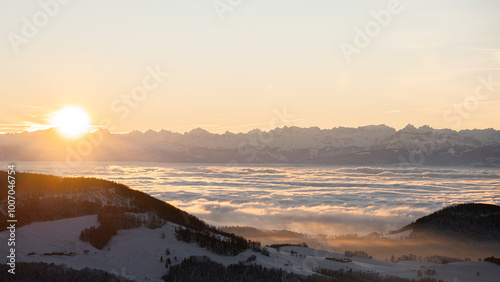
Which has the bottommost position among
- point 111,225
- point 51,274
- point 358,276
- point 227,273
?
point 358,276

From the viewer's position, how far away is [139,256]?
23547mm

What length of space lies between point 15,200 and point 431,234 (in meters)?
43.5

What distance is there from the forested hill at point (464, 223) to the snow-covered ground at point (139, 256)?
22342 mm

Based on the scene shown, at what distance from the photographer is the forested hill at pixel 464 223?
50.2 metres

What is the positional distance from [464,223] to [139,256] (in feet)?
139

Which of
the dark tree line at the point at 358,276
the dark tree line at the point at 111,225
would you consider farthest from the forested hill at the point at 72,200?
the dark tree line at the point at 358,276

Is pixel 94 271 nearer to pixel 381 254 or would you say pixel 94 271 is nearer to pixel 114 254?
pixel 114 254

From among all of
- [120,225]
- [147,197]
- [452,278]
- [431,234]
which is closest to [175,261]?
[120,225]

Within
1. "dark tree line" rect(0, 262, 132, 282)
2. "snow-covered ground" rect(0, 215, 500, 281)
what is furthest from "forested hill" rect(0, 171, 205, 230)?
"dark tree line" rect(0, 262, 132, 282)

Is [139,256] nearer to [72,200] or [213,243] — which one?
[213,243]

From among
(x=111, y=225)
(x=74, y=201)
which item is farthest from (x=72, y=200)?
(x=111, y=225)

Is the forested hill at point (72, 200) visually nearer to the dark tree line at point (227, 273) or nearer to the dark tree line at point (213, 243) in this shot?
the dark tree line at point (213, 243)

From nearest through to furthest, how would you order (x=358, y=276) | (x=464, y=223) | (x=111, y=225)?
(x=358, y=276), (x=111, y=225), (x=464, y=223)

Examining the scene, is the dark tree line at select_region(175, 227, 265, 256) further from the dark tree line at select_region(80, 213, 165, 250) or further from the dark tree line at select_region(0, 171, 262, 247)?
the dark tree line at select_region(0, 171, 262, 247)
